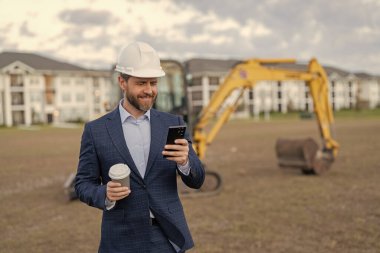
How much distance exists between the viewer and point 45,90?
72188mm

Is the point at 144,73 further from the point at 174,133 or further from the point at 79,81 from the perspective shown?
the point at 79,81

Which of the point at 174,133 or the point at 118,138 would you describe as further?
the point at 118,138

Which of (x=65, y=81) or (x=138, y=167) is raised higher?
(x=65, y=81)

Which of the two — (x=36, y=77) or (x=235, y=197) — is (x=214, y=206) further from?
(x=36, y=77)

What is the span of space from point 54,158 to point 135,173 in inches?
701

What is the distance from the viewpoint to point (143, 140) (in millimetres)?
2611

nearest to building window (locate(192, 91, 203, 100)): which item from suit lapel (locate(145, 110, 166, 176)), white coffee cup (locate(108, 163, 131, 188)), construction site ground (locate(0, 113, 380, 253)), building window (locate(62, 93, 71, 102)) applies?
building window (locate(62, 93, 71, 102))

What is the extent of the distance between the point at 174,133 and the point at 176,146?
0.23 feet

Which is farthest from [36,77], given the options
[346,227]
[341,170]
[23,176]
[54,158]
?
[346,227]

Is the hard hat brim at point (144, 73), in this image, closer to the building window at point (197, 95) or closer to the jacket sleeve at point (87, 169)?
the jacket sleeve at point (87, 169)

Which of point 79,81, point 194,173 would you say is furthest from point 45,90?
point 194,173

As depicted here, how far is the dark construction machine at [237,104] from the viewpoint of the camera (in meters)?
11.4

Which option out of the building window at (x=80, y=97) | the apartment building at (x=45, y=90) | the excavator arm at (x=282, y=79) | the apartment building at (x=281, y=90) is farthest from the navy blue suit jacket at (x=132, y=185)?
the building window at (x=80, y=97)

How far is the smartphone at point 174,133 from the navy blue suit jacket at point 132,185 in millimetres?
213
